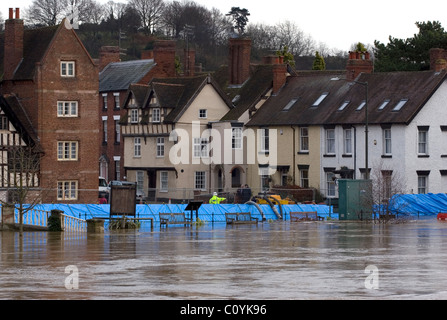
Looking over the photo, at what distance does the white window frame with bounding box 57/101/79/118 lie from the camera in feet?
221

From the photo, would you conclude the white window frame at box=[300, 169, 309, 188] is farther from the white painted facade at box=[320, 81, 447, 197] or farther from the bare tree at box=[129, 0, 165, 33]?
the bare tree at box=[129, 0, 165, 33]

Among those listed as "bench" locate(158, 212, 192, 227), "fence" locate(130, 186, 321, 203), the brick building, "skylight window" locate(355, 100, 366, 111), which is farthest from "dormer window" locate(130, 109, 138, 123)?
"bench" locate(158, 212, 192, 227)

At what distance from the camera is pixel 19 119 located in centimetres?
6619

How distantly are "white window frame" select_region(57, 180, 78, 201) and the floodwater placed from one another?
68.6ft

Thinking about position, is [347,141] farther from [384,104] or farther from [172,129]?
[172,129]

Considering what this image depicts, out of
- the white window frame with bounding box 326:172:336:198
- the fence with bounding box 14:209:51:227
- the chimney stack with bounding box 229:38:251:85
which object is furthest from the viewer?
the chimney stack with bounding box 229:38:251:85

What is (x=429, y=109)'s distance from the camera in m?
68.0

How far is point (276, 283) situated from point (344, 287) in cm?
176

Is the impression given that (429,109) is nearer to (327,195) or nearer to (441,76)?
(441,76)

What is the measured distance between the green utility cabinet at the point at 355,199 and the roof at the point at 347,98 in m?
9.83

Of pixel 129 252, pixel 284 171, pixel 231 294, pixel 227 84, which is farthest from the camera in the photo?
pixel 227 84
